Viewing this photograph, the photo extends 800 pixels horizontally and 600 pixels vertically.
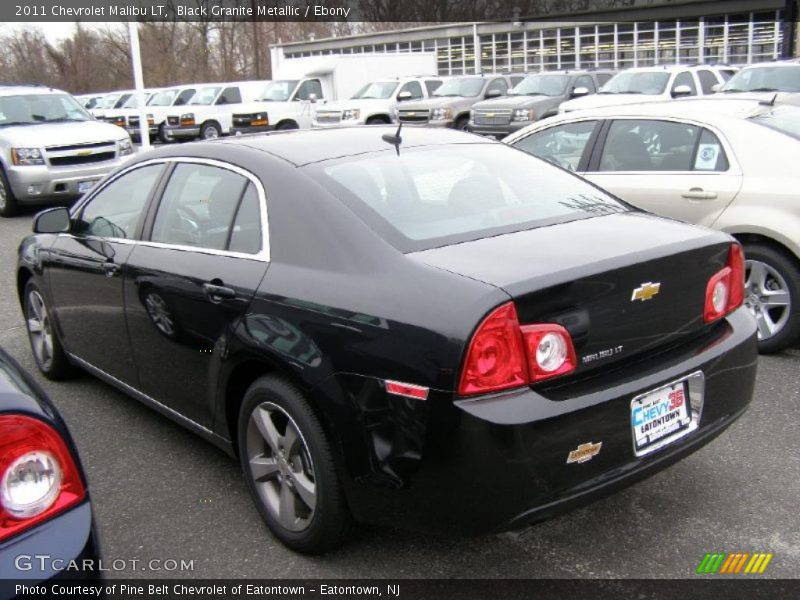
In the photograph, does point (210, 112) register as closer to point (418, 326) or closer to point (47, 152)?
point (47, 152)

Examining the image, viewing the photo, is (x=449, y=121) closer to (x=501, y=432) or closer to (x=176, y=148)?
(x=176, y=148)

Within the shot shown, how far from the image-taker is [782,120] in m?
5.89

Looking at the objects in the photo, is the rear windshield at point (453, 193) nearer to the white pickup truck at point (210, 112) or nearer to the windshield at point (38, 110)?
the windshield at point (38, 110)

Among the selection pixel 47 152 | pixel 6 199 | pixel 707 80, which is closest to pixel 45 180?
pixel 47 152

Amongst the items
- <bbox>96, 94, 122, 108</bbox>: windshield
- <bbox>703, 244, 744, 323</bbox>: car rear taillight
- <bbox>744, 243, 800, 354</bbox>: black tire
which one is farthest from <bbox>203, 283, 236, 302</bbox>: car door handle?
<bbox>96, 94, 122, 108</bbox>: windshield

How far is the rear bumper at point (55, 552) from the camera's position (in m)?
1.87

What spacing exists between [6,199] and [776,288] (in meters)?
11.5

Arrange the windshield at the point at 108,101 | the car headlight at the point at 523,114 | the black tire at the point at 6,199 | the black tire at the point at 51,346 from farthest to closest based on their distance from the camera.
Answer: the windshield at the point at 108,101, the car headlight at the point at 523,114, the black tire at the point at 6,199, the black tire at the point at 51,346

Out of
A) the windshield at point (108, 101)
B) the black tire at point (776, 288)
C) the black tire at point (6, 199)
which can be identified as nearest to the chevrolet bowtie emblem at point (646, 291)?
→ the black tire at point (776, 288)

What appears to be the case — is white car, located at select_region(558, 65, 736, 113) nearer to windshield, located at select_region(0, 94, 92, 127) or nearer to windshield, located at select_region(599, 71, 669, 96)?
windshield, located at select_region(599, 71, 669, 96)

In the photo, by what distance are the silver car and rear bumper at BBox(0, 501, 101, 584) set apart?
11.3 metres

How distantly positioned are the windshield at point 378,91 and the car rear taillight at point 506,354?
20026 millimetres

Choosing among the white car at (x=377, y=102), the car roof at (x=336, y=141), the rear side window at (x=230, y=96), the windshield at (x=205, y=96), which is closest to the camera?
the car roof at (x=336, y=141)

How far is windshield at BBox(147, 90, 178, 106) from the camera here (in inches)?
1083
